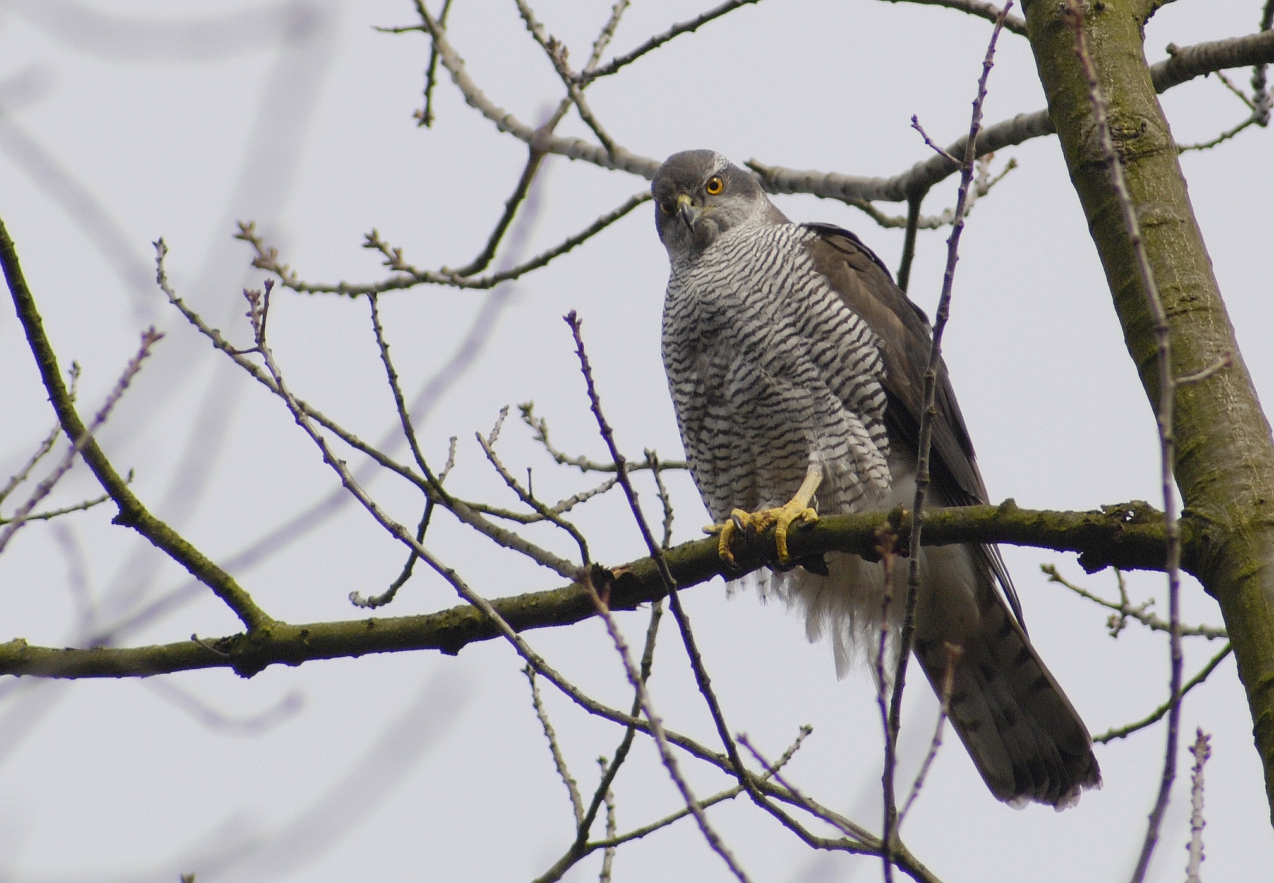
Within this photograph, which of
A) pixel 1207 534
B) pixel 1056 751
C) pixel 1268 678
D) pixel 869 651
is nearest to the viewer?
pixel 1268 678

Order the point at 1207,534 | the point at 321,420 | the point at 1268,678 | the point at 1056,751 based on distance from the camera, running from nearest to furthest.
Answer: the point at 1268,678 < the point at 1207,534 < the point at 321,420 < the point at 1056,751

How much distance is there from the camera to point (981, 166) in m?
5.36

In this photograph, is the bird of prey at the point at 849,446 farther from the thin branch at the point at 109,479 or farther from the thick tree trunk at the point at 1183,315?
the thin branch at the point at 109,479

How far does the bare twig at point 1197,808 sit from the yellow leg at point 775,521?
1337 millimetres

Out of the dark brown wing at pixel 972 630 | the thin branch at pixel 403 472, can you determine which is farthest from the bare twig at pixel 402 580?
the dark brown wing at pixel 972 630

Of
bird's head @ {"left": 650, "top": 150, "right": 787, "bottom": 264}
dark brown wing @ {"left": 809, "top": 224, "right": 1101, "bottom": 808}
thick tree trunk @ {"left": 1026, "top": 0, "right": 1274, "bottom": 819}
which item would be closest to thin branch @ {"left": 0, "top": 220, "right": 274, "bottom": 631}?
thick tree trunk @ {"left": 1026, "top": 0, "right": 1274, "bottom": 819}

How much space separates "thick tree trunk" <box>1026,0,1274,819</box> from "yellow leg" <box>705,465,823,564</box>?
1.19 meters

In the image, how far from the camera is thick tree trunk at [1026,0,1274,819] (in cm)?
271

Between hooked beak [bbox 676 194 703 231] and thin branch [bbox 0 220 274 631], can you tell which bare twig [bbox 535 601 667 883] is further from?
hooked beak [bbox 676 194 703 231]

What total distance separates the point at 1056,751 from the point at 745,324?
213cm

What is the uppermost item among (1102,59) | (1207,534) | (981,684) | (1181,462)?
(1102,59)

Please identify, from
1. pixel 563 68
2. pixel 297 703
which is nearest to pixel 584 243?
pixel 563 68

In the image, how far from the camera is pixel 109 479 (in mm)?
3311

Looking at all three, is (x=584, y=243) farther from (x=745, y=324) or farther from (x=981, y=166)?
(x=981, y=166)
